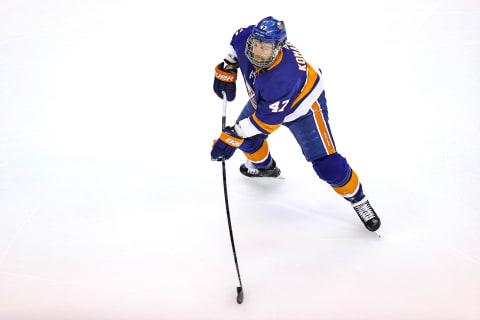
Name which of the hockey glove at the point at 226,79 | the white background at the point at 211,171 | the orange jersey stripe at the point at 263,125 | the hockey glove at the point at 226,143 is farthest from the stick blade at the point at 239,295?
the hockey glove at the point at 226,79

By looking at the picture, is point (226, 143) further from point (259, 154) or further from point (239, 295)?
point (239, 295)

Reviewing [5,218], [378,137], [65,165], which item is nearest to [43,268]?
[5,218]

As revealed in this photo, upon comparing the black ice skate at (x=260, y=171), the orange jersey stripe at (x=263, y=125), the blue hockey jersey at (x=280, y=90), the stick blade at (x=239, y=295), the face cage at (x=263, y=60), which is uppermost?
the face cage at (x=263, y=60)

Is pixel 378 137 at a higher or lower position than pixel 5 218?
higher

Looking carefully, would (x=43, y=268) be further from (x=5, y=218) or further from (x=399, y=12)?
(x=399, y=12)

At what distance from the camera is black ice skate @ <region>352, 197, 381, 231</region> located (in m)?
2.33

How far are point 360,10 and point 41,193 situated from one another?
131 inches

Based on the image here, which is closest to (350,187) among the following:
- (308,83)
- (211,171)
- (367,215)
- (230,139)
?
(367,215)

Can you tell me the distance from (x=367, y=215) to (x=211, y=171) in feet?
3.45

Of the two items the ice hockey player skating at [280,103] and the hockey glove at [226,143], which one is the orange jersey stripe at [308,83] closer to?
the ice hockey player skating at [280,103]

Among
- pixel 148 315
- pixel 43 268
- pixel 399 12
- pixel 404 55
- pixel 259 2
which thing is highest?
pixel 259 2

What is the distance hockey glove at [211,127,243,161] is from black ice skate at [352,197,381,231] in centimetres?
76

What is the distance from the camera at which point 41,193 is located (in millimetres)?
2643

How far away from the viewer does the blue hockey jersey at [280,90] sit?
196 centimetres
